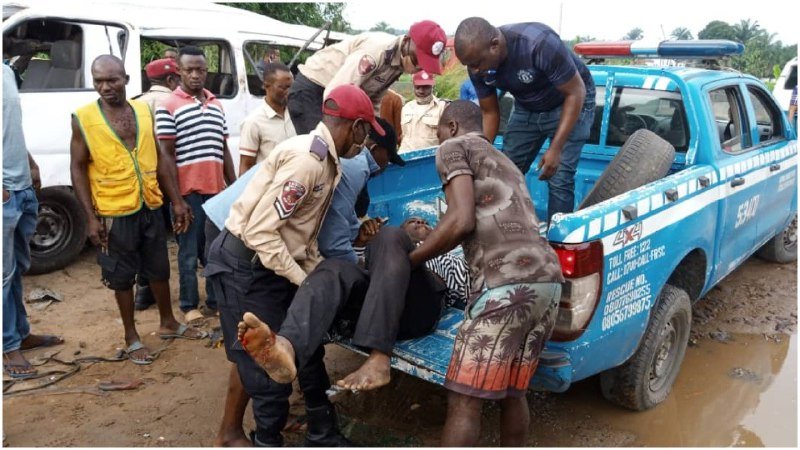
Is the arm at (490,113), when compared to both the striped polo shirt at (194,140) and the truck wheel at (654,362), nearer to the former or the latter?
the truck wheel at (654,362)

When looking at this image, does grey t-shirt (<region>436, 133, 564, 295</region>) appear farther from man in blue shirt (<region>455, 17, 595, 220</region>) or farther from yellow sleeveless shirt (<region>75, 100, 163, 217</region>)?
yellow sleeveless shirt (<region>75, 100, 163, 217</region>)

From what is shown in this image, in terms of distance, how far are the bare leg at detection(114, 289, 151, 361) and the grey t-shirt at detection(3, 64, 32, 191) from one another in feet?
2.68

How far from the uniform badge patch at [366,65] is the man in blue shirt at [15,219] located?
1.89 metres

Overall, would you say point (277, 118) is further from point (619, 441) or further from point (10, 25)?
point (619, 441)

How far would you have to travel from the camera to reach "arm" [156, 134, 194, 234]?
4082 millimetres

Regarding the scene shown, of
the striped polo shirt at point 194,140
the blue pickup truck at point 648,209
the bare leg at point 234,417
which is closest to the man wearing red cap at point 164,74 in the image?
the striped polo shirt at point 194,140

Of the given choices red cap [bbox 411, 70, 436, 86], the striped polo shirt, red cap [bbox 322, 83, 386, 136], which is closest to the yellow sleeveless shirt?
the striped polo shirt

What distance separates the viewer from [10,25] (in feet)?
16.3

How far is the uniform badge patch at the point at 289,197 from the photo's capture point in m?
2.57

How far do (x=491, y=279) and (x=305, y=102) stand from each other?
7.17 feet

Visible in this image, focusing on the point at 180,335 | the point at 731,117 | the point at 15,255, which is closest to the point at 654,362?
the point at 731,117

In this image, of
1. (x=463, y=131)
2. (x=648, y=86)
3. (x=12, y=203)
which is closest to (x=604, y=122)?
(x=648, y=86)

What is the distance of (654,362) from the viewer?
3484 millimetres

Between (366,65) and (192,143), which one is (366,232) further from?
(192,143)
